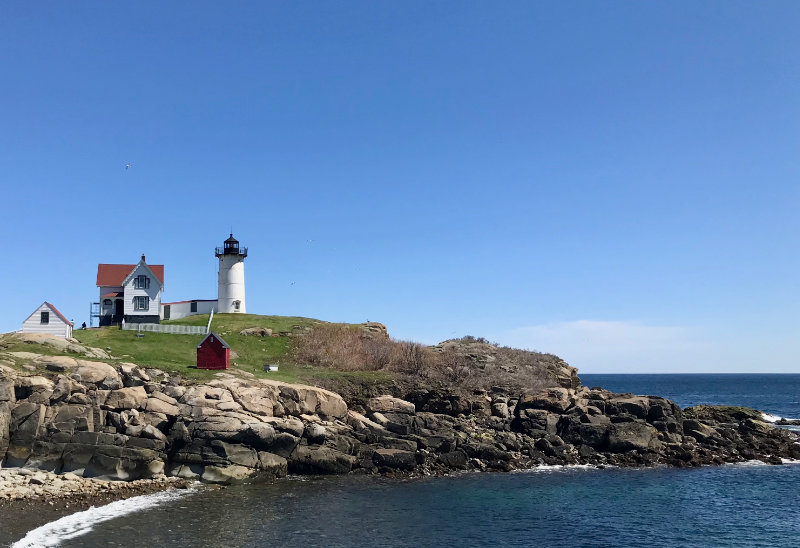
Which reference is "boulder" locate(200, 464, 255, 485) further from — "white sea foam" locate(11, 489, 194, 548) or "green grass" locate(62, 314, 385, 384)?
"green grass" locate(62, 314, 385, 384)

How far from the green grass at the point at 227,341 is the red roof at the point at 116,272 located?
5901mm

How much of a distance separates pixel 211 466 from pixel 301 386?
32.9 feet

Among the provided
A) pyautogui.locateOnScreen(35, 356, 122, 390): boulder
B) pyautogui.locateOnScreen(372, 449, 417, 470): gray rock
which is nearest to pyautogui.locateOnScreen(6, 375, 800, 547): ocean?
pyautogui.locateOnScreen(372, 449, 417, 470): gray rock

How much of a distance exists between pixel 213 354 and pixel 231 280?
2877 cm

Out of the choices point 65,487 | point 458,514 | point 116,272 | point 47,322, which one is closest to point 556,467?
point 458,514

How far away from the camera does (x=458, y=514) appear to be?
3309 cm

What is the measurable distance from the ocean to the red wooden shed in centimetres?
1458

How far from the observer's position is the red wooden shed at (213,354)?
1988 inches

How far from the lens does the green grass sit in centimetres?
5025

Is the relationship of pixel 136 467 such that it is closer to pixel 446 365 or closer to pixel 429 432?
pixel 429 432

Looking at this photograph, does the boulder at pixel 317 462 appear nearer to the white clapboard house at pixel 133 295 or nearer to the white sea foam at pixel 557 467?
the white sea foam at pixel 557 467

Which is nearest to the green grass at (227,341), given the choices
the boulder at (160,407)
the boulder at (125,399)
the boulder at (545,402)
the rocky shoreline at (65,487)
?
the boulder at (160,407)

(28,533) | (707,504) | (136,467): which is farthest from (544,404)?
(28,533)

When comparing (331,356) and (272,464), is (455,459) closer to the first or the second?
(272,464)
